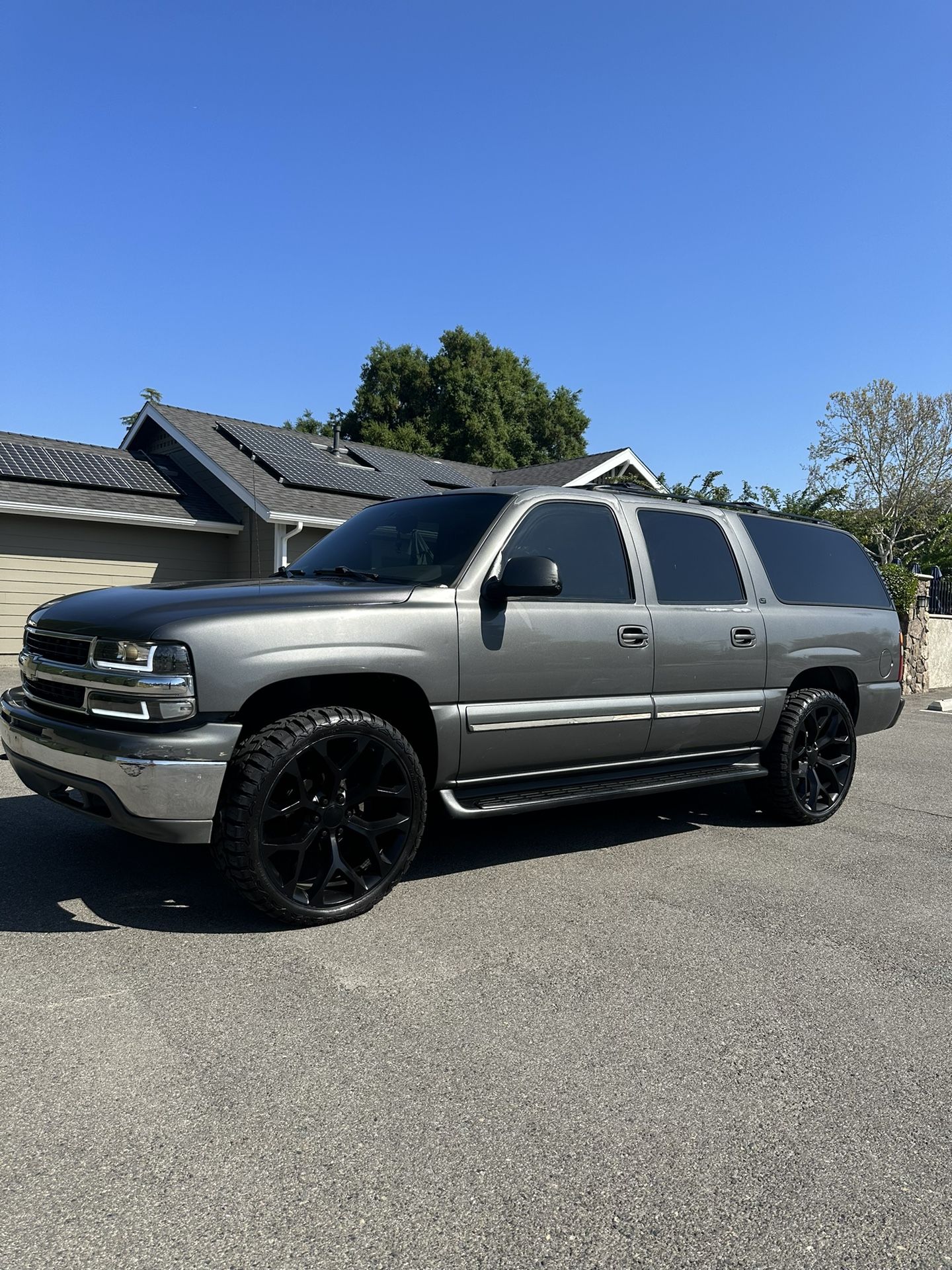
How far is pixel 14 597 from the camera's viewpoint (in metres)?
14.7

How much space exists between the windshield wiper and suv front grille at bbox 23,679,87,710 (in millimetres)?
1368

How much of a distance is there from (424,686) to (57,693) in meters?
1.54

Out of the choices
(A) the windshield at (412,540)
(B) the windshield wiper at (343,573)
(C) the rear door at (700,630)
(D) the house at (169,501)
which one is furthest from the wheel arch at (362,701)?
(D) the house at (169,501)

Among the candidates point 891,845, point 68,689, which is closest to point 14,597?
point 68,689

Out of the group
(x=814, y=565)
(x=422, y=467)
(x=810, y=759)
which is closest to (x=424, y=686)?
(x=810, y=759)

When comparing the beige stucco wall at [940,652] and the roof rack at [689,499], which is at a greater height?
the roof rack at [689,499]

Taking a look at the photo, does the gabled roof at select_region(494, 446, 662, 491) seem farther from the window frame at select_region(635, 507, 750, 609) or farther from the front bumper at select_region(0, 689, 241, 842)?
the front bumper at select_region(0, 689, 241, 842)

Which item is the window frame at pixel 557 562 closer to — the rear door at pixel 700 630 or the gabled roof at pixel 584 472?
the rear door at pixel 700 630

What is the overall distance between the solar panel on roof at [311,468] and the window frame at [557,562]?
1185cm

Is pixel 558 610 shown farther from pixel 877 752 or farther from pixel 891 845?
pixel 877 752

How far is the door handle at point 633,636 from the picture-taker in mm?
4758

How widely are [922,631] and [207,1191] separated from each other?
50.8ft

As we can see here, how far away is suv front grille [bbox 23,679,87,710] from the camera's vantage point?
3.80 m

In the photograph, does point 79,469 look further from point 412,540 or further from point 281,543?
point 412,540
